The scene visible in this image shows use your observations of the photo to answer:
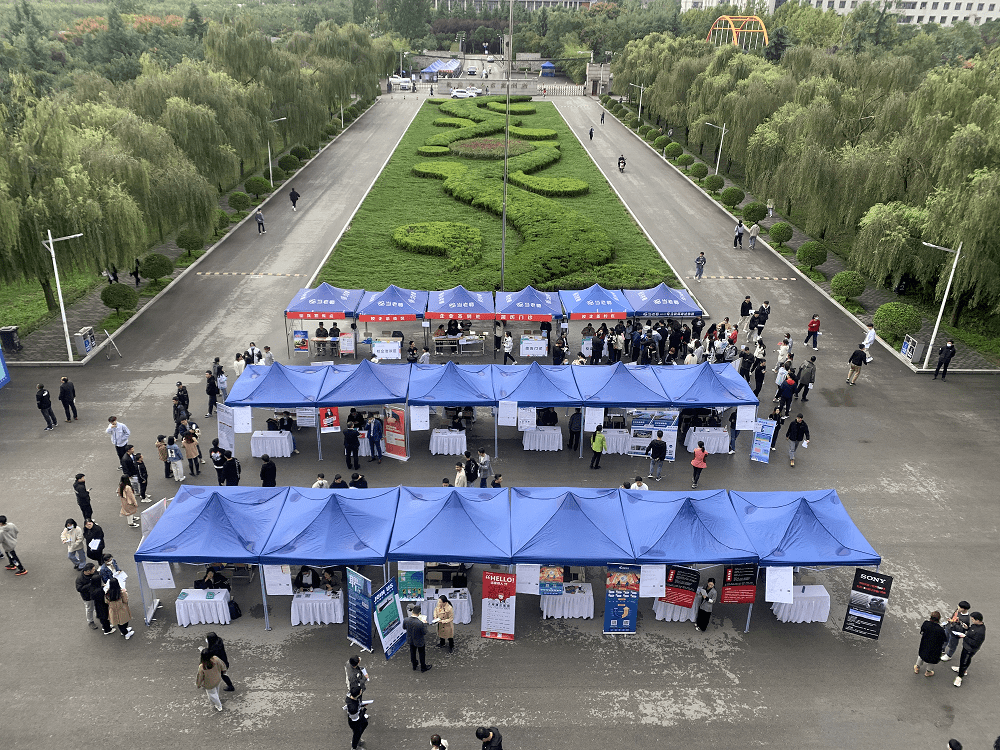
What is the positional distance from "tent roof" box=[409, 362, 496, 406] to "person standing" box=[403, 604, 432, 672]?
811 cm

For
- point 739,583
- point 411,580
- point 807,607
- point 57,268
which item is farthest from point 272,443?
point 807,607

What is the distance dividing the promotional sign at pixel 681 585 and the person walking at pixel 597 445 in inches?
229

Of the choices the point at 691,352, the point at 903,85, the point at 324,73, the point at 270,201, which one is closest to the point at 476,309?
the point at 691,352

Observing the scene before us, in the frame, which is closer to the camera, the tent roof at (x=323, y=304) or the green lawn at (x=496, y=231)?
the tent roof at (x=323, y=304)

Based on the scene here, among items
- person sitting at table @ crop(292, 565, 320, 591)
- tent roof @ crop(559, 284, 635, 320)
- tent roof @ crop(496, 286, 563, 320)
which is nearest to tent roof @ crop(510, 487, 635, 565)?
person sitting at table @ crop(292, 565, 320, 591)

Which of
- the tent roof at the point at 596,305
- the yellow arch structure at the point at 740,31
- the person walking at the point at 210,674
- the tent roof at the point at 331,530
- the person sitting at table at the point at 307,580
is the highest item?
the yellow arch structure at the point at 740,31

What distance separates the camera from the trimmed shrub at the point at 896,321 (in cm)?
2852

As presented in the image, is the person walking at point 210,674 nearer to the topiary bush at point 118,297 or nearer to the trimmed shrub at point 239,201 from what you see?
the topiary bush at point 118,297

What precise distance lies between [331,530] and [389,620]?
2.22m

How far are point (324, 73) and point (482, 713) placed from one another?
194 ft

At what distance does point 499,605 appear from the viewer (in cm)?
1474

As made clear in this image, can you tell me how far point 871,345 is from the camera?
2883cm

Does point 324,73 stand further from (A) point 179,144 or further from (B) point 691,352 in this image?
(B) point 691,352

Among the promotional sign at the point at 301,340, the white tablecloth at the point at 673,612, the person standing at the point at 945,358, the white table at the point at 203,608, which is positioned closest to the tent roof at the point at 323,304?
the promotional sign at the point at 301,340
